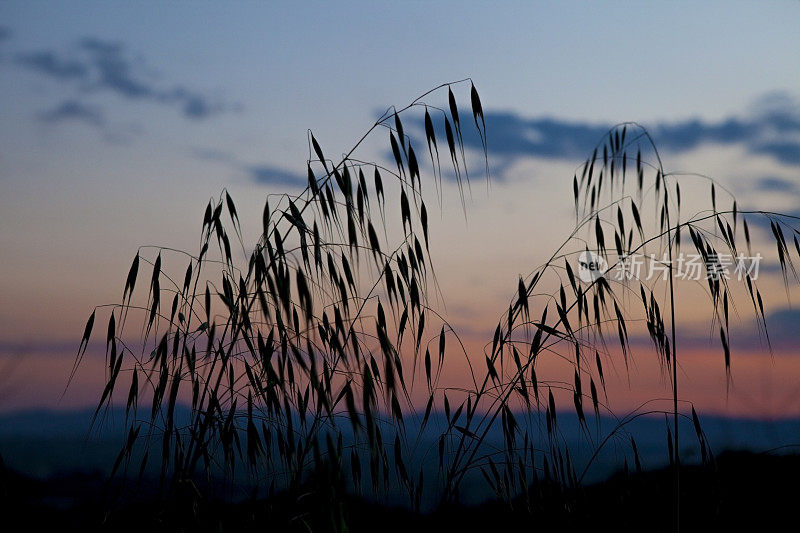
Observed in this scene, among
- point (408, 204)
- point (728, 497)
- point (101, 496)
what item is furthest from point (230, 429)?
point (728, 497)

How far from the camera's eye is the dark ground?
5.76 ft

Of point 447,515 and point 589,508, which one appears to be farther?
point 589,508

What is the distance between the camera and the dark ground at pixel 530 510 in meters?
1.75

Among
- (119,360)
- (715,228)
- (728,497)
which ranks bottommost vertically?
(728,497)

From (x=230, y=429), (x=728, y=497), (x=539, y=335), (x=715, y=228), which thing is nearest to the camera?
(x=230, y=429)

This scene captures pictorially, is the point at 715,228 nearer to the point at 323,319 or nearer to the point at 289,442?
the point at 323,319

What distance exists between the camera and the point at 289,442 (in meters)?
1.86

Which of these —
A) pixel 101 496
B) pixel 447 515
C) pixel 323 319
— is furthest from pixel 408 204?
pixel 101 496

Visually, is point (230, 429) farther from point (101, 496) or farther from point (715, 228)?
point (715, 228)

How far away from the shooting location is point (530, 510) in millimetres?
2141

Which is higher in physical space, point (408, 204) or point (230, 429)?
point (408, 204)

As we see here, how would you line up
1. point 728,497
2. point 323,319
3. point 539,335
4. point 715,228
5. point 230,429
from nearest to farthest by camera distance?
point 323,319
point 230,429
point 539,335
point 715,228
point 728,497

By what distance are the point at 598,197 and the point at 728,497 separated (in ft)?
4.10

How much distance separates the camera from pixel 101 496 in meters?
1.81
